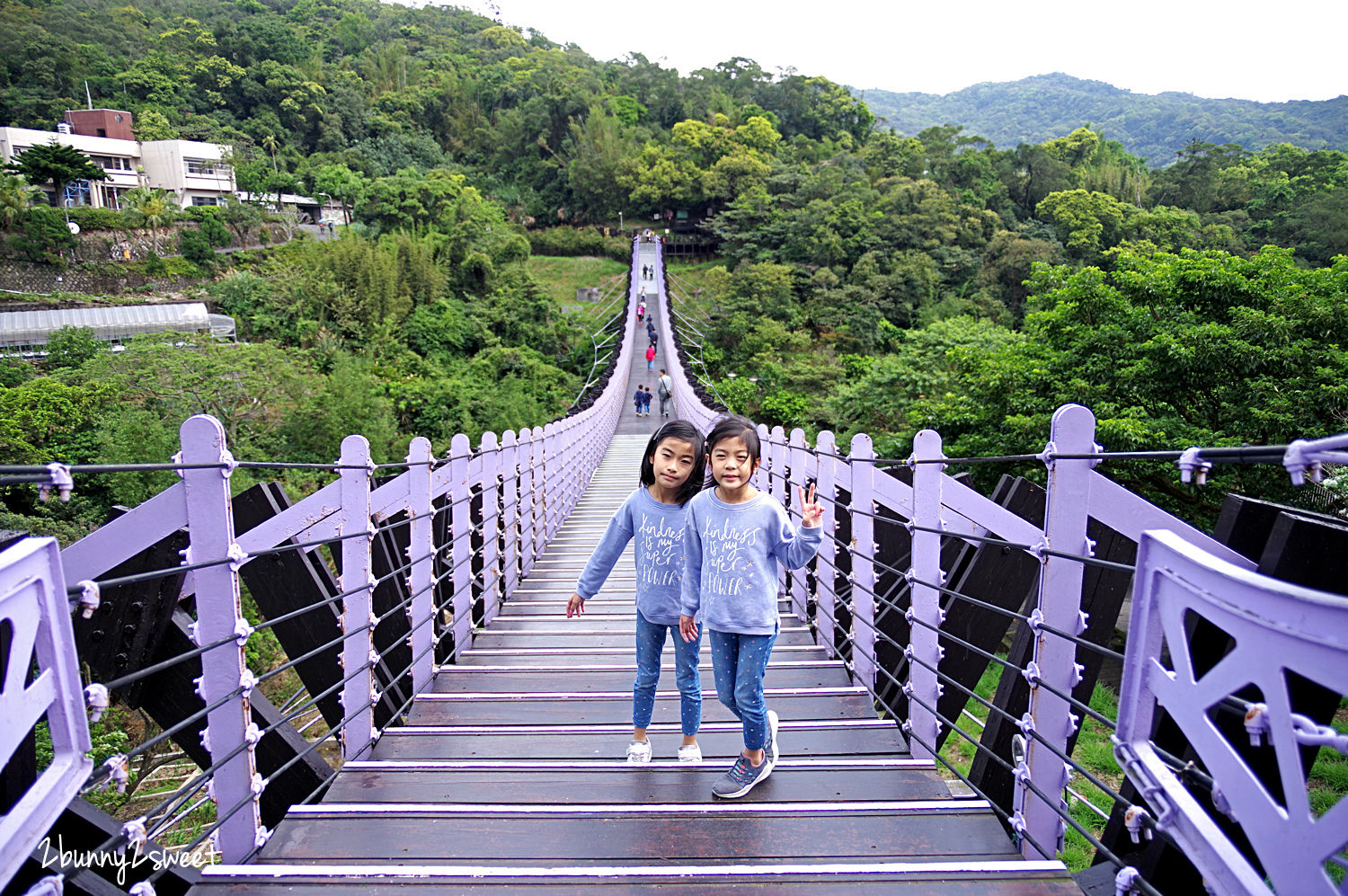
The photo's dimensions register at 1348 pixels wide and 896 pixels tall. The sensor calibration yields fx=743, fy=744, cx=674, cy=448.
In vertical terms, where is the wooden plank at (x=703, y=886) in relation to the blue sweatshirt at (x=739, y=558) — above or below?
below

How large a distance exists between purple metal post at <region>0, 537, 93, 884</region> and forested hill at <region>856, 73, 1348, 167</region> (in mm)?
51943

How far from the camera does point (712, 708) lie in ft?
8.30

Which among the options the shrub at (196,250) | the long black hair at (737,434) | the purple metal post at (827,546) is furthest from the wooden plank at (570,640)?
the shrub at (196,250)

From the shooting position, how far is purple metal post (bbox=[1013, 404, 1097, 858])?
1478 mm

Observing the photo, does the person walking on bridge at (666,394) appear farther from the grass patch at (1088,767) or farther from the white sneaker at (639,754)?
the white sneaker at (639,754)

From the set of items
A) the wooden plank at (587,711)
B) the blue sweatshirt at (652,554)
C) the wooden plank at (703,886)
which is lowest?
the wooden plank at (587,711)

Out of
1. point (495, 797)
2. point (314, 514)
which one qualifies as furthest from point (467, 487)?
point (495, 797)

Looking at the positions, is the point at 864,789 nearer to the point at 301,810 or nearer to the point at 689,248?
the point at 301,810

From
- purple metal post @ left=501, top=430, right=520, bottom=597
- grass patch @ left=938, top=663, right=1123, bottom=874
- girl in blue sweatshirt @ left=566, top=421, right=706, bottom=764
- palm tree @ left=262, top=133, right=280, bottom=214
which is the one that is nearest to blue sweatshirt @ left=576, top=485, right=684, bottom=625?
girl in blue sweatshirt @ left=566, top=421, right=706, bottom=764

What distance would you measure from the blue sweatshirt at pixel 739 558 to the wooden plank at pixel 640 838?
0.49m

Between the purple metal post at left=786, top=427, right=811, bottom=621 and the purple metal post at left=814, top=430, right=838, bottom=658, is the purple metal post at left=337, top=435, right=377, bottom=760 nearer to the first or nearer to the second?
the purple metal post at left=814, top=430, right=838, bottom=658

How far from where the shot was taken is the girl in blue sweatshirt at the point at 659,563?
6.92 ft

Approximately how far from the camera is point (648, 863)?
61.1 inches

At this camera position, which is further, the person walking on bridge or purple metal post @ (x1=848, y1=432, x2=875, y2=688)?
the person walking on bridge
